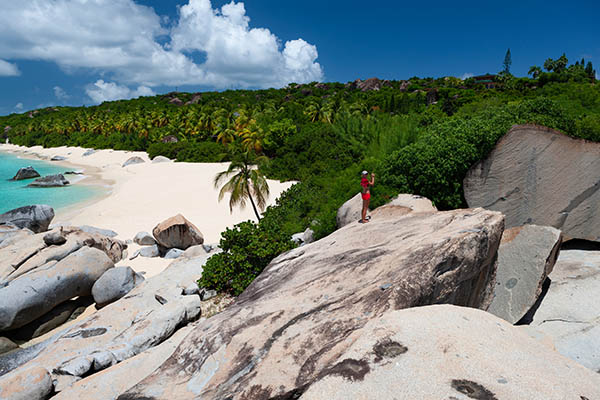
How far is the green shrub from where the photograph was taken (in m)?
10.7

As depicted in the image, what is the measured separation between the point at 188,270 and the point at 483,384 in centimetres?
1165

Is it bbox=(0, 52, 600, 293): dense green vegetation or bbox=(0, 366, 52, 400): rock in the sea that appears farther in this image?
bbox=(0, 52, 600, 293): dense green vegetation

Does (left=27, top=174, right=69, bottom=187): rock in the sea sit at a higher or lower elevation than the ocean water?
higher

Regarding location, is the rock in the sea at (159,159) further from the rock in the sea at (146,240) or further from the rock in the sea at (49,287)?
the rock in the sea at (49,287)

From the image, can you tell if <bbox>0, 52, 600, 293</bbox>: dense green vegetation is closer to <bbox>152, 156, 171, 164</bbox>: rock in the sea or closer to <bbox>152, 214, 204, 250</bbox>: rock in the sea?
<bbox>152, 156, 171, 164</bbox>: rock in the sea

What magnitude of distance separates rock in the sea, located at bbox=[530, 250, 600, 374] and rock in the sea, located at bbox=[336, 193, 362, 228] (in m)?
5.55

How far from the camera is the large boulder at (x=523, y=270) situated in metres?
6.46

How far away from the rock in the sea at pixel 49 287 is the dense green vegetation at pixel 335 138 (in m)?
5.93

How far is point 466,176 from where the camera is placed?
402 inches

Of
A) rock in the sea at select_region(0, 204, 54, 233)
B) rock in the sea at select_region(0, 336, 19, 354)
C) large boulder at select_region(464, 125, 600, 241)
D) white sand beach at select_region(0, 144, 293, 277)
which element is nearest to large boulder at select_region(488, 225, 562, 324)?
large boulder at select_region(464, 125, 600, 241)

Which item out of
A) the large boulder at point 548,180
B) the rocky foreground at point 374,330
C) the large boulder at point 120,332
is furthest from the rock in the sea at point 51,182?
the large boulder at point 548,180

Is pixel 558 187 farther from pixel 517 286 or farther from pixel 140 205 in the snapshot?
pixel 140 205

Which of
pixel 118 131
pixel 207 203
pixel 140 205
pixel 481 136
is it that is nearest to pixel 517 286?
pixel 481 136

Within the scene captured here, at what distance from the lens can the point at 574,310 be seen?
21.1 ft
